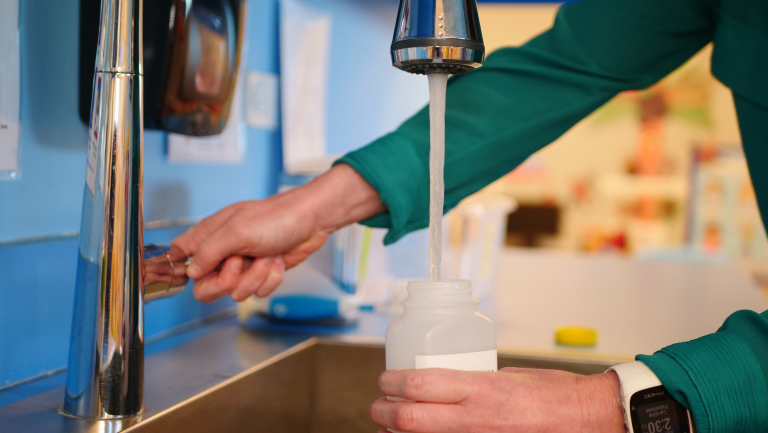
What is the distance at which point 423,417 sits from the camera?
0.46 m

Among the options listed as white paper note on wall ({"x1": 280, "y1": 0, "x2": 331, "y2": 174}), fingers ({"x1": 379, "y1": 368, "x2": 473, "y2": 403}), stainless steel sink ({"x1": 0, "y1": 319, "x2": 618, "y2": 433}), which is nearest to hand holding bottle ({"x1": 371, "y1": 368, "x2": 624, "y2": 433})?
fingers ({"x1": 379, "y1": 368, "x2": 473, "y2": 403})

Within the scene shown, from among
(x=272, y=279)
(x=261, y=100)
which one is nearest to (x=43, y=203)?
(x=272, y=279)

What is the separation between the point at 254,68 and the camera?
1.03 m

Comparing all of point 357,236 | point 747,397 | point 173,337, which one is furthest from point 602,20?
point 173,337

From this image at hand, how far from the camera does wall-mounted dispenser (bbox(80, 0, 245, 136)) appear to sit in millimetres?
660

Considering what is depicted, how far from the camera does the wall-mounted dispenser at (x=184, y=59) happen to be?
2.17 ft

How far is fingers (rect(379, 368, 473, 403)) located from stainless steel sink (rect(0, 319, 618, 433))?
0.66 ft

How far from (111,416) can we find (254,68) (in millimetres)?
632

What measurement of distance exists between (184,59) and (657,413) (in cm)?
55

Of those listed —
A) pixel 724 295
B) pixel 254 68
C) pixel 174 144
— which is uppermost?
pixel 254 68

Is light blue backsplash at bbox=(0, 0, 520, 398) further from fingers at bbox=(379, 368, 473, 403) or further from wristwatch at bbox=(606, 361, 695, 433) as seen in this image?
wristwatch at bbox=(606, 361, 695, 433)

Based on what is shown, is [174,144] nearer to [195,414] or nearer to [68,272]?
[68,272]

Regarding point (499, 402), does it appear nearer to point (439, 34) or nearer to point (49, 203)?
→ point (439, 34)

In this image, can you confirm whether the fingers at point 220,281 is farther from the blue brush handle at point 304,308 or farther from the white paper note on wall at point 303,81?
the white paper note on wall at point 303,81
